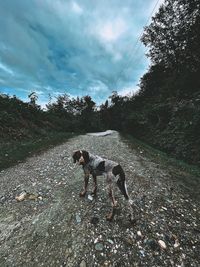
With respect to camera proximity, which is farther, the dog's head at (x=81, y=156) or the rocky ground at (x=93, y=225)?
the dog's head at (x=81, y=156)

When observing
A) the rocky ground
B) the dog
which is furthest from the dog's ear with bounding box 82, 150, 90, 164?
the rocky ground

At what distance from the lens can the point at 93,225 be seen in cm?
492

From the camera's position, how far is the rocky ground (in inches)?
161

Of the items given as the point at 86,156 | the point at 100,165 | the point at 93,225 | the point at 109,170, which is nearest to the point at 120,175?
the point at 109,170

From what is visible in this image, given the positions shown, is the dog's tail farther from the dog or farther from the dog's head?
the dog's head

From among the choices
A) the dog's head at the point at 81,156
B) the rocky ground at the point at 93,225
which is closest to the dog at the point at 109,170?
the dog's head at the point at 81,156

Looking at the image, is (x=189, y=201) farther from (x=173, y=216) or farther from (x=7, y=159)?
(x=7, y=159)

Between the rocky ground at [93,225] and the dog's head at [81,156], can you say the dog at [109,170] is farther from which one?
the rocky ground at [93,225]

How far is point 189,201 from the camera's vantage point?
6.98 m

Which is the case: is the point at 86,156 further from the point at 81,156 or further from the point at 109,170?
the point at 109,170

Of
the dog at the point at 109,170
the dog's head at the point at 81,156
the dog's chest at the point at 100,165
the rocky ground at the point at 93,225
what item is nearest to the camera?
the rocky ground at the point at 93,225

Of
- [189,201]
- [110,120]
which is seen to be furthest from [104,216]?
[110,120]

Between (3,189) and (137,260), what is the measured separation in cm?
588

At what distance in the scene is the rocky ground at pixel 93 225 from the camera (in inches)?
161
